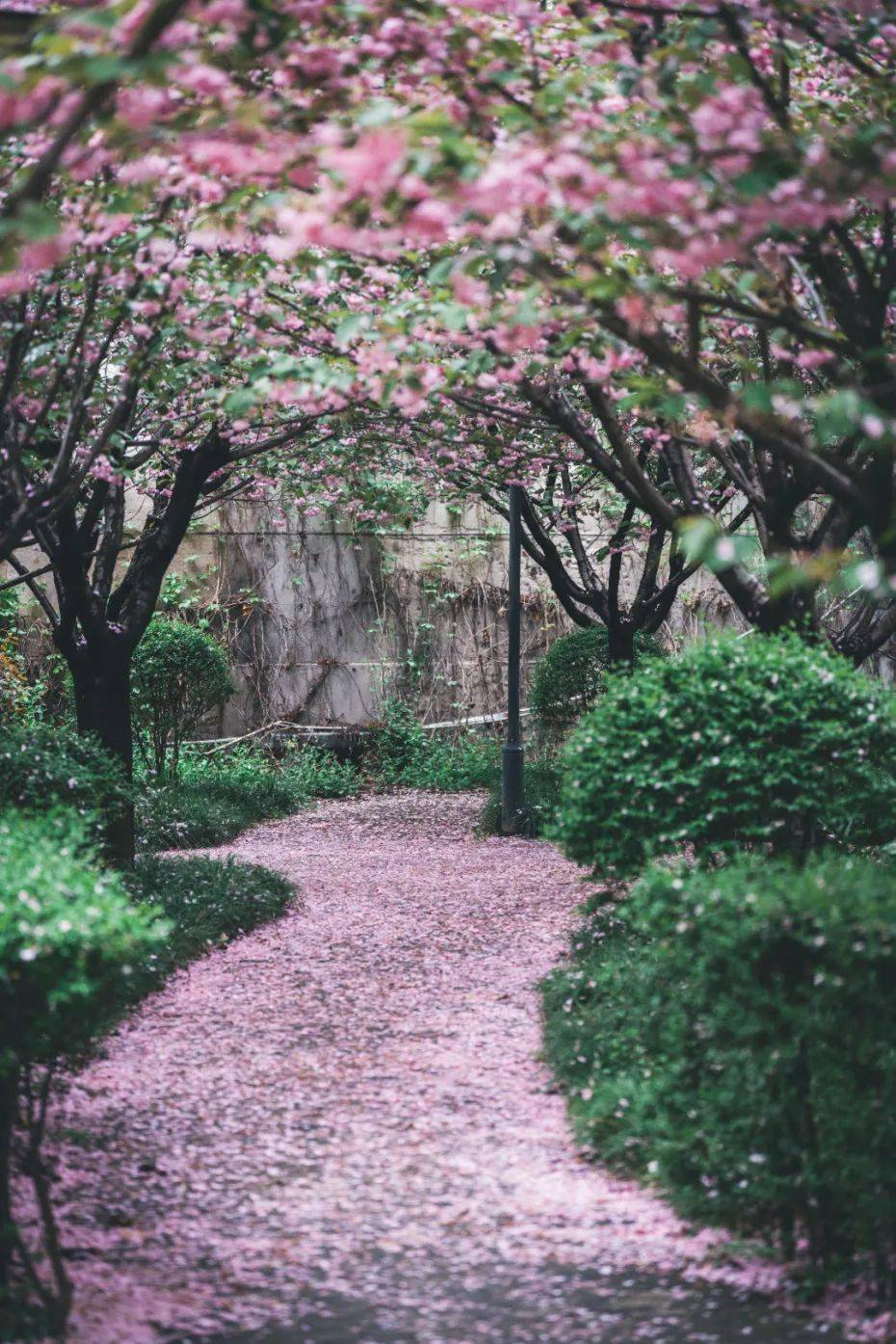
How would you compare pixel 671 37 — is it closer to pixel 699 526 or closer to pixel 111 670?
pixel 699 526

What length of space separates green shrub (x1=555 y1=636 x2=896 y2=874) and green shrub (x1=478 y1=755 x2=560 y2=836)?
4509 millimetres

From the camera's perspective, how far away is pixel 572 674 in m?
11.1

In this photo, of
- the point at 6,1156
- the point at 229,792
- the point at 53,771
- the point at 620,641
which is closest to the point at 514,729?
the point at 620,641

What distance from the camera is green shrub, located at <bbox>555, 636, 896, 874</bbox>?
482cm

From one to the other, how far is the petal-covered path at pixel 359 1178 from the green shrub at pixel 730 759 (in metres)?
1.02

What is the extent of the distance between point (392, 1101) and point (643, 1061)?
0.93 m

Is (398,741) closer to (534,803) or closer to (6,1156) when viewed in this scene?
(534,803)

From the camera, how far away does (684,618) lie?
14.2 m

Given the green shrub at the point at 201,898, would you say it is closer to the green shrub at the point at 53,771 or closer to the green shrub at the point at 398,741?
the green shrub at the point at 53,771

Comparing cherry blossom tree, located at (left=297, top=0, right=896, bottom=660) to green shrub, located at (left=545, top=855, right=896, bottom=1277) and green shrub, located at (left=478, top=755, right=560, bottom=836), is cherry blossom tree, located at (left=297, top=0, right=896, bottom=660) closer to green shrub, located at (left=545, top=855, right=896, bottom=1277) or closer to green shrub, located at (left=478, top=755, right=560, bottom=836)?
green shrub, located at (left=545, top=855, right=896, bottom=1277)

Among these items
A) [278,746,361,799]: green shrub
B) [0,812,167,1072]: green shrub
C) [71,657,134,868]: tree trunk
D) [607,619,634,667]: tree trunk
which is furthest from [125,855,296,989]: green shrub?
[278,746,361,799]: green shrub

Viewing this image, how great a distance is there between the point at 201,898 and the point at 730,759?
11.1 feet

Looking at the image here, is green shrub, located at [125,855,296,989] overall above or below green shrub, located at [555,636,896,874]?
below

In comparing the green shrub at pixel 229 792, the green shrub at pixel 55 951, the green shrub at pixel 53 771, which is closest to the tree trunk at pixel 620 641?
the green shrub at pixel 229 792
